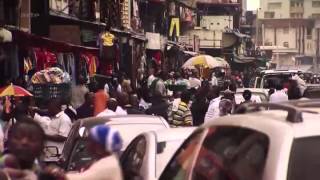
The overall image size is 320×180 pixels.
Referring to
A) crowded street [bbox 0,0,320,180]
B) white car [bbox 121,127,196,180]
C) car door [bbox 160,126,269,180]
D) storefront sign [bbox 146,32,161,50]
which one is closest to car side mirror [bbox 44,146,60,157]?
crowded street [bbox 0,0,320,180]

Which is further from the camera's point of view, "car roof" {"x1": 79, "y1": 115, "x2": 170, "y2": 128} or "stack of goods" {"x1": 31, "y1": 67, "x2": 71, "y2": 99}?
"stack of goods" {"x1": 31, "y1": 67, "x2": 71, "y2": 99}

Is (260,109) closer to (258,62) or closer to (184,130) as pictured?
(184,130)

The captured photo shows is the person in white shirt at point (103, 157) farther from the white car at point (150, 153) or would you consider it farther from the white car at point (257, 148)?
the white car at point (150, 153)

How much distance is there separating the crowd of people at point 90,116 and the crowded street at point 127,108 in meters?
0.01

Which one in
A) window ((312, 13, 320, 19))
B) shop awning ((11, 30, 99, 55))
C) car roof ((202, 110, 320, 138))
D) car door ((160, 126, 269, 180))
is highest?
window ((312, 13, 320, 19))

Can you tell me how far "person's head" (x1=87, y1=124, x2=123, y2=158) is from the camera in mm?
4277

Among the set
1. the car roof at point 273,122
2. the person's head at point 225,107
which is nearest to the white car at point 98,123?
the car roof at point 273,122

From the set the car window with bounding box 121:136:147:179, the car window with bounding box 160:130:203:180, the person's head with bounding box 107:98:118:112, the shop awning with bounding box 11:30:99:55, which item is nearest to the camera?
the car window with bounding box 160:130:203:180

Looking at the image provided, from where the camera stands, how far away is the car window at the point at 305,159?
3338mm

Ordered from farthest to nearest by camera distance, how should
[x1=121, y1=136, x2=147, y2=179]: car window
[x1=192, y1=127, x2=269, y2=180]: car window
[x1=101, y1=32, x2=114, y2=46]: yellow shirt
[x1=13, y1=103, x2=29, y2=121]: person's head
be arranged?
[x1=101, y1=32, x2=114, y2=46]: yellow shirt, [x1=13, y1=103, x2=29, y2=121]: person's head, [x1=121, y1=136, x2=147, y2=179]: car window, [x1=192, y1=127, x2=269, y2=180]: car window

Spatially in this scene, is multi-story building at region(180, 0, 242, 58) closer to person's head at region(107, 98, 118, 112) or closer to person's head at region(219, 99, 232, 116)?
person's head at region(219, 99, 232, 116)

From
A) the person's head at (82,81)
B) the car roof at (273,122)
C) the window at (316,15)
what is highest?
the window at (316,15)

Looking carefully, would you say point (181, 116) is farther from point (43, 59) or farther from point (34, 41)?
point (43, 59)

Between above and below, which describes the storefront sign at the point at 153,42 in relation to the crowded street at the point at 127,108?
above
